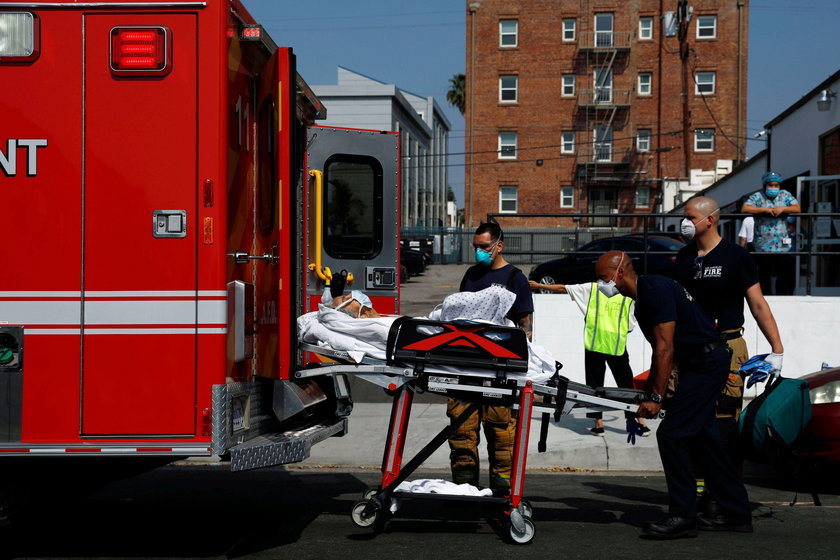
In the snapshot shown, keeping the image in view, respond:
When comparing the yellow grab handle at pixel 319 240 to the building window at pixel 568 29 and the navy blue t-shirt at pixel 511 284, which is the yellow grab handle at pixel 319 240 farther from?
the building window at pixel 568 29

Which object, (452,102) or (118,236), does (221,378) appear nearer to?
(118,236)

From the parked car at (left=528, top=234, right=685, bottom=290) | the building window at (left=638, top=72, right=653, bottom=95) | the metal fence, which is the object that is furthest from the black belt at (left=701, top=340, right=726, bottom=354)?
the building window at (left=638, top=72, right=653, bottom=95)

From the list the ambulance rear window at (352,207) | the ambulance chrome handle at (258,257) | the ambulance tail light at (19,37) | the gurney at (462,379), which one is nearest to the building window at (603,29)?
the ambulance rear window at (352,207)

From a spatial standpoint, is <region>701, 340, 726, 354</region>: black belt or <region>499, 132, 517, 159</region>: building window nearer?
<region>701, 340, 726, 354</region>: black belt

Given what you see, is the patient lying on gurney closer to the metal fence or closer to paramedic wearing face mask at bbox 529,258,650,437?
paramedic wearing face mask at bbox 529,258,650,437

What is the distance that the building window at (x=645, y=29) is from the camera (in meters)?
50.1

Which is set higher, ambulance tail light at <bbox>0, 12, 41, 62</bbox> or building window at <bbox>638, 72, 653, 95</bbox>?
building window at <bbox>638, 72, 653, 95</bbox>

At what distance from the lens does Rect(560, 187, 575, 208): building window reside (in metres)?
51.3

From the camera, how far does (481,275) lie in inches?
279

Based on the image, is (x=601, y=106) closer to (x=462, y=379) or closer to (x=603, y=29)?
(x=603, y=29)

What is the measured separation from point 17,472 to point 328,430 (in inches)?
74.1

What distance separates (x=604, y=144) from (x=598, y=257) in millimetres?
37914

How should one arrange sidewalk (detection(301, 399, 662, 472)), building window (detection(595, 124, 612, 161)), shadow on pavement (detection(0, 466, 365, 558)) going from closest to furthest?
shadow on pavement (detection(0, 466, 365, 558))
sidewalk (detection(301, 399, 662, 472))
building window (detection(595, 124, 612, 161))

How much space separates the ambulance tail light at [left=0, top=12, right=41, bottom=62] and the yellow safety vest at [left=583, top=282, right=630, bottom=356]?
615 centimetres
